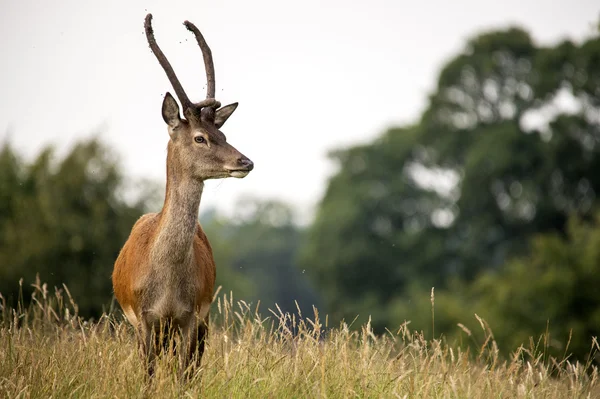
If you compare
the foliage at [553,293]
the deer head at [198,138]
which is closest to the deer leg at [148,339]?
the deer head at [198,138]

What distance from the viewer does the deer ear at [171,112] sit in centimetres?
714

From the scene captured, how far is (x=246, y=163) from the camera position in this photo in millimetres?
6875

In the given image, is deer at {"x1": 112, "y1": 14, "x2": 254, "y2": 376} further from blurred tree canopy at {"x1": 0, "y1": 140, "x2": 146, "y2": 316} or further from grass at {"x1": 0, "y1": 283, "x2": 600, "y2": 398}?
blurred tree canopy at {"x1": 0, "y1": 140, "x2": 146, "y2": 316}

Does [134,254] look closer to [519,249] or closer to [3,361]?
[3,361]

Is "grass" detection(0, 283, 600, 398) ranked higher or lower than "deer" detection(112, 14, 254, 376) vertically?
lower

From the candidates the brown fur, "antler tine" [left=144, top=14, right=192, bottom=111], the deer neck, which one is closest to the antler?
"antler tine" [left=144, top=14, right=192, bottom=111]

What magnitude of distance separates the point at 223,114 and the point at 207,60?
52 centimetres

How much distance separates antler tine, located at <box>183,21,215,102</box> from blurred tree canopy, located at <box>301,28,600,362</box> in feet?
81.1

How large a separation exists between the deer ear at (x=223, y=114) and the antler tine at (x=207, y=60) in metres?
0.15

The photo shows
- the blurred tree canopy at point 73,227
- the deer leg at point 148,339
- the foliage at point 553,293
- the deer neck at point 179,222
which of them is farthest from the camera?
the foliage at point 553,293

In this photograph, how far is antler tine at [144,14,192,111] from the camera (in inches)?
285

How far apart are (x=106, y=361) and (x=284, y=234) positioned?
6380cm

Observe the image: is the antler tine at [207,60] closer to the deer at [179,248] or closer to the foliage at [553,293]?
the deer at [179,248]

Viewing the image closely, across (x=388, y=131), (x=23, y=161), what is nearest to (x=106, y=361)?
(x=23, y=161)
